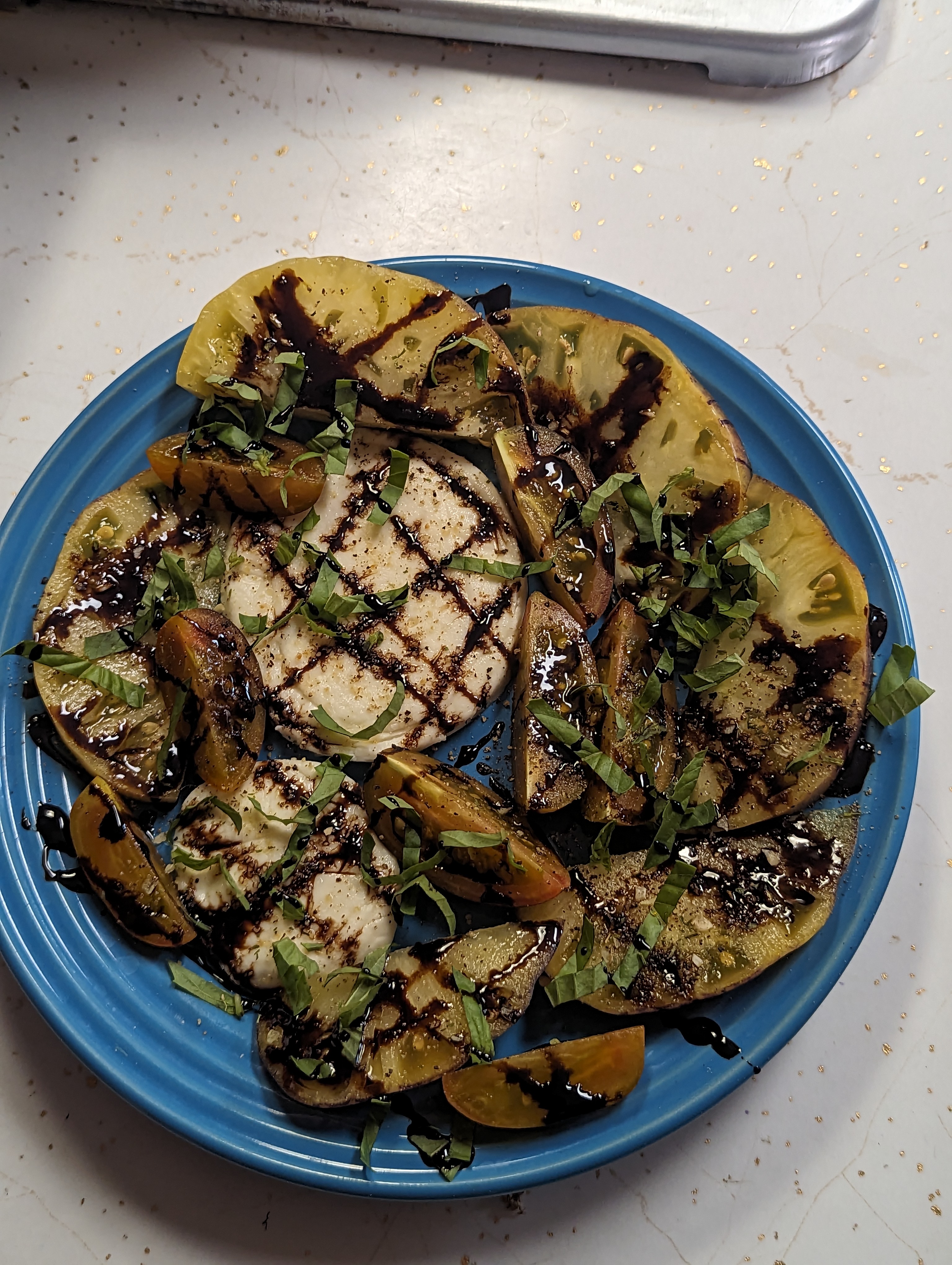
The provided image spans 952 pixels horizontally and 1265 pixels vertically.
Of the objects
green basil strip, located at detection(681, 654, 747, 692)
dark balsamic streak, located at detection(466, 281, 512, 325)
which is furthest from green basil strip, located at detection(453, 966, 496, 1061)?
dark balsamic streak, located at detection(466, 281, 512, 325)

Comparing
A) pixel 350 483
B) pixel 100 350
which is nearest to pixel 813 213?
pixel 350 483

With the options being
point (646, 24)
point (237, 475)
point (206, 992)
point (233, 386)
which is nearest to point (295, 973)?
point (206, 992)

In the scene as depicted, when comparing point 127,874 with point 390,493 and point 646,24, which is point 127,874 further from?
point 646,24

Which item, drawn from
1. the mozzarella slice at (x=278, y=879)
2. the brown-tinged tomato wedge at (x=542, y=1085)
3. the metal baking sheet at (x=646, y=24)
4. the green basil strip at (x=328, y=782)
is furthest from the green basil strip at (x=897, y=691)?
the metal baking sheet at (x=646, y=24)

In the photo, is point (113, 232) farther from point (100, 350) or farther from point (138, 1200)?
point (138, 1200)

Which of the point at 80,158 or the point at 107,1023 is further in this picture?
the point at 80,158
